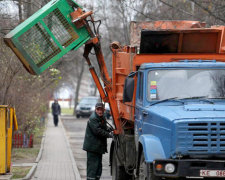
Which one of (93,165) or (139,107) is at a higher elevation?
(139,107)

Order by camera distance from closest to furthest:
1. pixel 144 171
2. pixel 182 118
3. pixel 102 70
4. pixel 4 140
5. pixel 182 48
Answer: pixel 182 118, pixel 144 171, pixel 182 48, pixel 102 70, pixel 4 140

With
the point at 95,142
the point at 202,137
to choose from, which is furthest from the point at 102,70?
the point at 202,137

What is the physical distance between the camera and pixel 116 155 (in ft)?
34.9

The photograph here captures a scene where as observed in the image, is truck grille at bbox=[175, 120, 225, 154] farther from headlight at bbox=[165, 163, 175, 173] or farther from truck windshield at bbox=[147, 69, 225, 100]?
truck windshield at bbox=[147, 69, 225, 100]

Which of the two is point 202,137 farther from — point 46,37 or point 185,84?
point 46,37

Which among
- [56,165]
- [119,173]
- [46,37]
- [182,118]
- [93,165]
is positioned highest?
[46,37]

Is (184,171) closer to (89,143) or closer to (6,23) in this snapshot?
(89,143)

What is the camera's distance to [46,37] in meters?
10.5

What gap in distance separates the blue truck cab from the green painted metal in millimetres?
2051

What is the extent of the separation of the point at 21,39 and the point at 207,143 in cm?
450

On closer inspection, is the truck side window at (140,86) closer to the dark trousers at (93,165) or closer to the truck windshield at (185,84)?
the truck windshield at (185,84)

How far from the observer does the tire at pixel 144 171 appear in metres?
7.71

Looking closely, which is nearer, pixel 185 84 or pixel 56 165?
pixel 185 84

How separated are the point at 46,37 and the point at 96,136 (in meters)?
2.25
